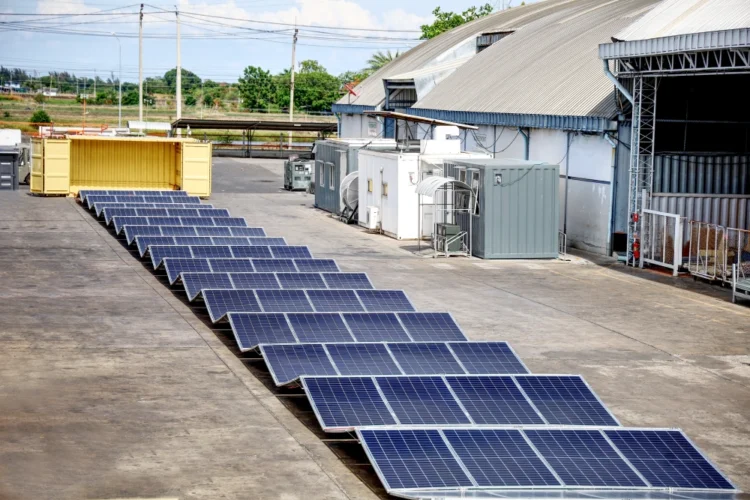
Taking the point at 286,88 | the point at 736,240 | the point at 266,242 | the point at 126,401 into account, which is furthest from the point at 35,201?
the point at 286,88

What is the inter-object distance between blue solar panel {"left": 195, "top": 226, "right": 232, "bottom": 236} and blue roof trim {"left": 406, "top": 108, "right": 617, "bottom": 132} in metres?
13.5

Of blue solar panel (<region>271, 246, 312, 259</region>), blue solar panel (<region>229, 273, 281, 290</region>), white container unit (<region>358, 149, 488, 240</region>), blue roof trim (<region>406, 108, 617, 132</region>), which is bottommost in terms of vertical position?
blue solar panel (<region>229, 273, 281, 290</region>)

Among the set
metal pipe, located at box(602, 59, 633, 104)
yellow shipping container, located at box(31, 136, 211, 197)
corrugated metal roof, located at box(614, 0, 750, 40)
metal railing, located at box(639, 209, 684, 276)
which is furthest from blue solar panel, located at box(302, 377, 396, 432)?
yellow shipping container, located at box(31, 136, 211, 197)

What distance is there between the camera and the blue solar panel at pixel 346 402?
1655cm

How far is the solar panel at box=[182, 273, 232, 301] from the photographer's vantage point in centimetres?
2792

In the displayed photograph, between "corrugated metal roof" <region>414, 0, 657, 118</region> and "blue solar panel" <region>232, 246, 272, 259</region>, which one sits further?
"corrugated metal roof" <region>414, 0, 657, 118</region>

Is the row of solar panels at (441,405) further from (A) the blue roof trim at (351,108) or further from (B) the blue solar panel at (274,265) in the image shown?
(A) the blue roof trim at (351,108)

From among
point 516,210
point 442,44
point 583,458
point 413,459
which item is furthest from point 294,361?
point 442,44

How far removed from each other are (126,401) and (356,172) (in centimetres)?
3183

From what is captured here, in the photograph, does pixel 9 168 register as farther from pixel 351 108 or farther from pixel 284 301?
pixel 284 301

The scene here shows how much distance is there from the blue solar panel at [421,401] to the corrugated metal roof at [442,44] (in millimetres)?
54564

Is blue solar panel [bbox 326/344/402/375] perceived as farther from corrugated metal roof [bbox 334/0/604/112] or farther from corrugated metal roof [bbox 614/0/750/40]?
corrugated metal roof [bbox 334/0/604/112]

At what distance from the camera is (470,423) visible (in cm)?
1647

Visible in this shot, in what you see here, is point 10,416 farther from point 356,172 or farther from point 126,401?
point 356,172
